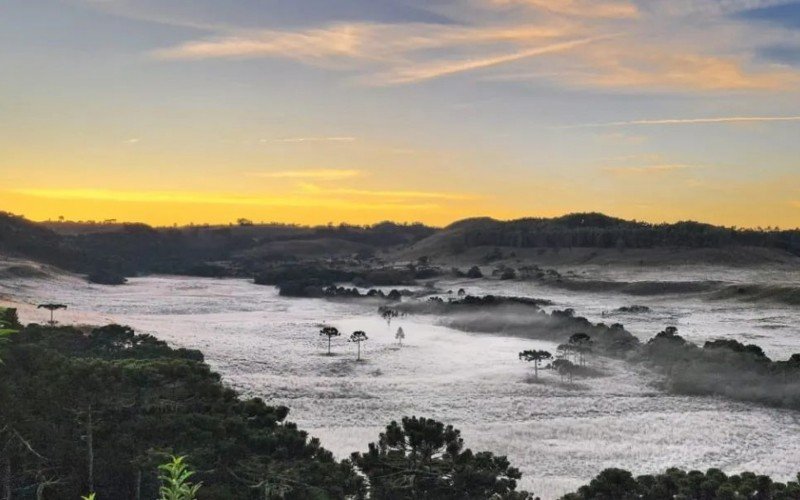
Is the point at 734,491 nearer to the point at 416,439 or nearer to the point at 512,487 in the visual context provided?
the point at 512,487

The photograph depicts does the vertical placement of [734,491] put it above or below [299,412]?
above

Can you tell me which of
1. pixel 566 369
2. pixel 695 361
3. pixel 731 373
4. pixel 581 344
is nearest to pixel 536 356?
pixel 566 369

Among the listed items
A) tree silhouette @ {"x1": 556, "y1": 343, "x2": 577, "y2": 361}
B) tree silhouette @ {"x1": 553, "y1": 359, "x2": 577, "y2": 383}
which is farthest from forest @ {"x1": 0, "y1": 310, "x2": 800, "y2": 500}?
tree silhouette @ {"x1": 556, "y1": 343, "x2": 577, "y2": 361}

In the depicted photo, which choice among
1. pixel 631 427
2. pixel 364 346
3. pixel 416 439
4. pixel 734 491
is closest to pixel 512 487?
pixel 416 439

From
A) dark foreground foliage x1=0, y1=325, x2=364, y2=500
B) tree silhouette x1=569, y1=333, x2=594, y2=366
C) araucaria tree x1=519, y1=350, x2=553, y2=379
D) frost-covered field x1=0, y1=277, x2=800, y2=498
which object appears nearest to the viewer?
dark foreground foliage x1=0, y1=325, x2=364, y2=500

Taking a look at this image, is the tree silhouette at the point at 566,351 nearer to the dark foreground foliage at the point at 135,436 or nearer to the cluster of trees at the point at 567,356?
the cluster of trees at the point at 567,356

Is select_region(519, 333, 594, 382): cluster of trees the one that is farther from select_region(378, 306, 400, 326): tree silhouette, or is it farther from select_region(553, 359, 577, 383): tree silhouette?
select_region(378, 306, 400, 326): tree silhouette

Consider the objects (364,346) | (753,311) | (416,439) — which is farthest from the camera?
(753,311)
